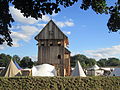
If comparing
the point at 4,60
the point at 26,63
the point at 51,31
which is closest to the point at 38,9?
the point at 51,31

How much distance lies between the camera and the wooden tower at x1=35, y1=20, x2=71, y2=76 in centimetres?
3744

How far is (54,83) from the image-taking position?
653 inches

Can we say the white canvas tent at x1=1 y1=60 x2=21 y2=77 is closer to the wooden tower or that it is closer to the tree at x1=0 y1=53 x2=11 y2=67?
the wooden tower

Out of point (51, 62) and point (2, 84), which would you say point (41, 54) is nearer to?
point (51, 62)

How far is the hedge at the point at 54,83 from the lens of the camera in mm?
15906

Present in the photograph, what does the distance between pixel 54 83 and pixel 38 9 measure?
37.4 ft

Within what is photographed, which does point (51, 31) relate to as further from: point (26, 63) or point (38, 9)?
point (26, 63)

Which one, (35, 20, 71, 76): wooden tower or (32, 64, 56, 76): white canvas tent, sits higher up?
(35, 20, 71, 76): wooden tower

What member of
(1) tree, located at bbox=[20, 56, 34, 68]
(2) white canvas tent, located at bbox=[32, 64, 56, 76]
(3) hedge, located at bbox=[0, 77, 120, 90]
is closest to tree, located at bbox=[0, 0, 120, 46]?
(3) hedge, located at bbox=[0, 77, 120, 90]

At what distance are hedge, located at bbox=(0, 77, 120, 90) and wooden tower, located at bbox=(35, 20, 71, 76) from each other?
19097 mm

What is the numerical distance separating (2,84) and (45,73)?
10.6 meters

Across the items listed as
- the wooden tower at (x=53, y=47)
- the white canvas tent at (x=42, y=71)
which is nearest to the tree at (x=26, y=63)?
the wooden tower at (x=53, y=47)

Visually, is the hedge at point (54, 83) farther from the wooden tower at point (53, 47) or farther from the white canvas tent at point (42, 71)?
the wooden tower at point (53, 47)

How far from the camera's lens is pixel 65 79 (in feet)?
55.6
